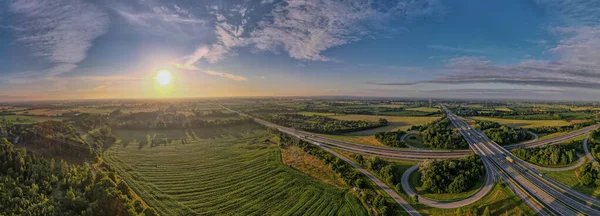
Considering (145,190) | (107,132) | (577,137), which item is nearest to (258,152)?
(145,190)

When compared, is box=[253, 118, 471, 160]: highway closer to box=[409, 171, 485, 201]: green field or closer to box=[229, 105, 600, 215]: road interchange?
box=[229, 105, 600, 215]: road interchange

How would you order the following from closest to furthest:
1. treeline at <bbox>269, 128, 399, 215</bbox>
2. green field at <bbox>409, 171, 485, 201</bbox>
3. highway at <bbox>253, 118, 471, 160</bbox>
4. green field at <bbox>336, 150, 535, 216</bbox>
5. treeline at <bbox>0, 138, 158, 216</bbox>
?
treeline at <bbox>0, 138, 158, 216</bbox> → green field at <bbox>336, 150, 535, 216</bbox> → treeline at <bbox>269, 128, 399, 215</bbox> → green field at <bbox>409, 171, 485, 201</bbox> → highway at <bbox>253, 118, 471, 160</bbox>

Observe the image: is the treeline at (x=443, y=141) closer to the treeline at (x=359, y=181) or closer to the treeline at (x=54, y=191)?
the treeline at (x=359, y=181)

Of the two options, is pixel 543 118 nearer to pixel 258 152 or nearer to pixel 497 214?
pixel 497 214

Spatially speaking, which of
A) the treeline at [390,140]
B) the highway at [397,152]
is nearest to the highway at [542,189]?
A: the highway at [397,152]

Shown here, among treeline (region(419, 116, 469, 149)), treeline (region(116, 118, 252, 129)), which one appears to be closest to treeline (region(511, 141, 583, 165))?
treeline (region(419, 116, 469, 149))

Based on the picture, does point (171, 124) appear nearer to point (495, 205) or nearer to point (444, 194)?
point (444, 194)
